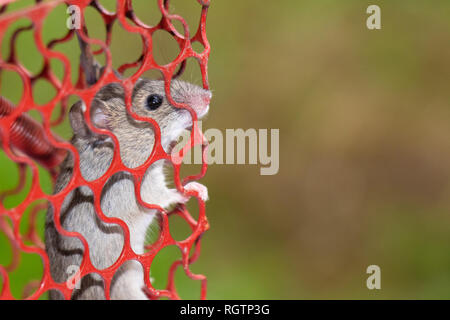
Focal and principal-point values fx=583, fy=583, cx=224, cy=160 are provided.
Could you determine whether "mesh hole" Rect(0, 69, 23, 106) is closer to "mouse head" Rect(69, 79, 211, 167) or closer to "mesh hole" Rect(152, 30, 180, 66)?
"mesh hole" Rect(152, 30, 180, 66)

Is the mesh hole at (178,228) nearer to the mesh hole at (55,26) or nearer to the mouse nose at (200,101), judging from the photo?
the mesh hole at (55,26)

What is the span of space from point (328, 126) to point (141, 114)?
2.52 meters

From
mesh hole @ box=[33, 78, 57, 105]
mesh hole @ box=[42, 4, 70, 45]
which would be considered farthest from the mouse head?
mesh hole @ box=[42, 4, 70, 45]

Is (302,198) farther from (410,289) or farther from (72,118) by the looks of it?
(72,118)

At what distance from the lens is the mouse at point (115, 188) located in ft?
6.49

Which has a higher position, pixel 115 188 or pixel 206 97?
pixel 206 97

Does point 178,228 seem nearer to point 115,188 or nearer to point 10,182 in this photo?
point 10,182

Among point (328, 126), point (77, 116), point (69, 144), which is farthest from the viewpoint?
point (328, 126)

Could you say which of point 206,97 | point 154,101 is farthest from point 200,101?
point 154,101

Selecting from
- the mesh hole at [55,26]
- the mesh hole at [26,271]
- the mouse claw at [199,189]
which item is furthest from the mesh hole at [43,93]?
the mouse claw at [199,189]

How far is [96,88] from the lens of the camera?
4.67 ft

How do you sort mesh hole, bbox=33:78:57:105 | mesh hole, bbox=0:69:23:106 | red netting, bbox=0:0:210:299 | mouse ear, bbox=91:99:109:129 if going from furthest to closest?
mesh hole, bbox=0:69:23:106 < mesh hole, bbox=33:78:57:105 < mouse ear, bbox=91:99:109:129 < red netting, bbox=0:0:210:299

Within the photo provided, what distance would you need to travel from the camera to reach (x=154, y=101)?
202 cm

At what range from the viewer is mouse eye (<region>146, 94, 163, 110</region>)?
6.61 ft
